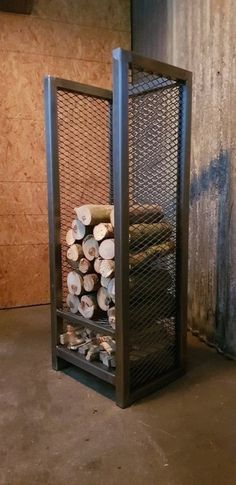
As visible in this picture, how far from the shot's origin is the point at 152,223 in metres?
2.09

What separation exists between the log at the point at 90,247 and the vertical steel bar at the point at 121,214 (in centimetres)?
39

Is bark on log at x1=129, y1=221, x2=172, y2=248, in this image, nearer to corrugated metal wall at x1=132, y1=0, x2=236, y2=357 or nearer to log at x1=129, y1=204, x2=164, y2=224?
log at x1=129, y1=204, x2=164, y2=224

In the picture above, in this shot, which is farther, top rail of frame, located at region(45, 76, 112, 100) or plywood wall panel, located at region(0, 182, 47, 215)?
plywood wall panel, located at region(0, 182, 47, 215)

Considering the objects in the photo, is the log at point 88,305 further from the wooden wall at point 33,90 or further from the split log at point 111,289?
the wooden wall at point 33,90

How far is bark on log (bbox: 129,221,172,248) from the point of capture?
1946 millimetres

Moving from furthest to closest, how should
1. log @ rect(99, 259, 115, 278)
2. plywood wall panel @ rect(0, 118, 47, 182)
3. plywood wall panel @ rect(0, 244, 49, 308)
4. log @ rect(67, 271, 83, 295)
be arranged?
plywood wall panel @ rect(0, 244, 49, 308) < plywood wall panel @ rect(0, 118, 47, 182) < log @ rect(67, 271, 83, 295) < log @ rect(99, 259, 115, 278)

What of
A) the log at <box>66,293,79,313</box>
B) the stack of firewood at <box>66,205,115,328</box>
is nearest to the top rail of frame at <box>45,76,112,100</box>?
the stack of firewood at <box>66,205,115,328</box>

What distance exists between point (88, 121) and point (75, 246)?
174 centimetres

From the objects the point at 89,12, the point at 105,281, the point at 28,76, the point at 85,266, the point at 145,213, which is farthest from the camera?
the point at 89,12

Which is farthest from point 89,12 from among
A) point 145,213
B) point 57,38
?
point 145,213

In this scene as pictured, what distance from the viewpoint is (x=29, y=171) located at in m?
3.56

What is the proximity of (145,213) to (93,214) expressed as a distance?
0.32 meters

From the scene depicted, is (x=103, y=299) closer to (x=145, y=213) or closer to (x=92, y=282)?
(x=92, y=282)

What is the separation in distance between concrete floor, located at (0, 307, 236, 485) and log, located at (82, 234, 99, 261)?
0.73 metres
